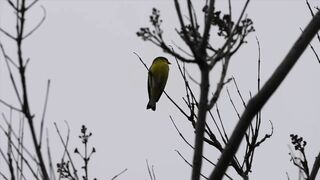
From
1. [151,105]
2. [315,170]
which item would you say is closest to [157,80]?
[151,105]

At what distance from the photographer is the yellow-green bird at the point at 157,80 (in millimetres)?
8242

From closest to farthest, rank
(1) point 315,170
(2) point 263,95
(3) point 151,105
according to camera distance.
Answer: (2) point 263,95 → (1) point 315,170 → (3) point 151,105

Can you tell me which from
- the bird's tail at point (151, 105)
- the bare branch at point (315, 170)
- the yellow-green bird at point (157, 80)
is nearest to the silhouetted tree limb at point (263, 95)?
the bare branch at point (315, 170)

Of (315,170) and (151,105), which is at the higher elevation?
(151,105)

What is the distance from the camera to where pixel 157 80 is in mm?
8312

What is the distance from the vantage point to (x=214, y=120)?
11.4 ft

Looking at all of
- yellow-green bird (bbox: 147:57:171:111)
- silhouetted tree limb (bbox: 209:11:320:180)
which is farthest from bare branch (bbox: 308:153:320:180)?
yellow-green bird (bbox: 147:57:171:111)

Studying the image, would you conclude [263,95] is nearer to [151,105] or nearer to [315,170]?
[315,170]

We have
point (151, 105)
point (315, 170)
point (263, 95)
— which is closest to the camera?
point (263, 95)

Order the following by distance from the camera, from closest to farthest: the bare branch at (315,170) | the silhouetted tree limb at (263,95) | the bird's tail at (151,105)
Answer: the silhouetted tree limb at (263,95), the bare branch at (315,170), the bird's tail at (151,105)

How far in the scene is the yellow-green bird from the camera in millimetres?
8242

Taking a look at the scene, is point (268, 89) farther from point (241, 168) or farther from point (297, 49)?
point (241, 168)

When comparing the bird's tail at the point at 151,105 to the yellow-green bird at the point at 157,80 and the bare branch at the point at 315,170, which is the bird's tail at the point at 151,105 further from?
the bare branch at the point at 315,170

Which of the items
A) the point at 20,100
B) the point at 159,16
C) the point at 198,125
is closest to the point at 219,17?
the point at 159,16
